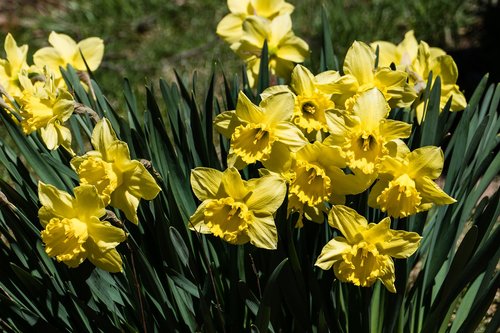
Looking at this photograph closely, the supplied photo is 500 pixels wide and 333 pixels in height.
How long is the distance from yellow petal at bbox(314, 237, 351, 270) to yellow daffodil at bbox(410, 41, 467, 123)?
0.57 metres

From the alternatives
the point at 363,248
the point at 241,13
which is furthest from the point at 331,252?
the point at 241,13

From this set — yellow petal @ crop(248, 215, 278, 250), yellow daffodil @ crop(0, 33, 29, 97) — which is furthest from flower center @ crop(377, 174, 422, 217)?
yellow daffodil @ crop(0, 33, 29, 97)

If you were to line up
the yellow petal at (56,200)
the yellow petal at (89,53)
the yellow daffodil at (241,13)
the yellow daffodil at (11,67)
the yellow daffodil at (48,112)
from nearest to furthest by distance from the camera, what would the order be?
1. the yellow petal at (56,200)
2. the yellow daffodil at (48,112)
3. the yellow daffodil at (11,67)
4. the yellow daffodil at (241,13)
5. the yellow petal at (89,53)

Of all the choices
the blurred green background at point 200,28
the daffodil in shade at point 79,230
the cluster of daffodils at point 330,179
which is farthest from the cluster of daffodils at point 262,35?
the blurred green background at point 200,28

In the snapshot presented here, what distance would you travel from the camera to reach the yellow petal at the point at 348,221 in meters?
1.58

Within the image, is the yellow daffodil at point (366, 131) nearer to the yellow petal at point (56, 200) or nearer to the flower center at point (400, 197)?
the flower center at point (400, 197)

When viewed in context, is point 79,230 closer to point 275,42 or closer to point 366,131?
point 366,131

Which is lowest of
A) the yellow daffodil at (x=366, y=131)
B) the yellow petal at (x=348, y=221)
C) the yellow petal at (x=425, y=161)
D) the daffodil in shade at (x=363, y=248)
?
the daffodil in shade at (x=363, y=248)

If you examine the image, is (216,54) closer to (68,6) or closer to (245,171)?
(68,6)

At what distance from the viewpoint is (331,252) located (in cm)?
159

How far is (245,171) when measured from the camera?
205 cm

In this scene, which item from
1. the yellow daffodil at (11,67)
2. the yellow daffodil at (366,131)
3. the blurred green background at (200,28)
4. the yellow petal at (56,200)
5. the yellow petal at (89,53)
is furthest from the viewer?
the blurred green background at (200,28)

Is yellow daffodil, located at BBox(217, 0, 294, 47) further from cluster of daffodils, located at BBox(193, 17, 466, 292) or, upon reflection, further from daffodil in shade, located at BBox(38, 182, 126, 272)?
daffodil in shade, located at BBox(38, 182, 126, 272)

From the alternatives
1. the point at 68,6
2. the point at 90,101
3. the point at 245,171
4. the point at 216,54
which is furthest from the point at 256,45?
the point at 68,6
